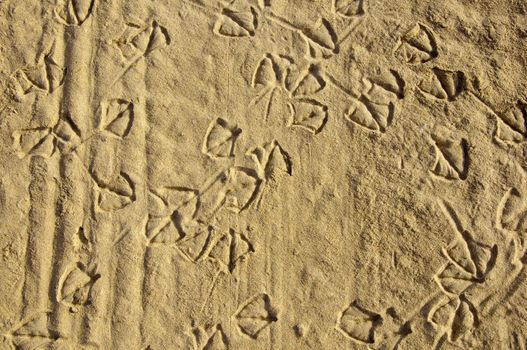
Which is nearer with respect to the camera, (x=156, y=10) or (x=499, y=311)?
(x=499, y=311)

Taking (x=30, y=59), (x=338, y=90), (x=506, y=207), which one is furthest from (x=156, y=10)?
(x=506, y=207)

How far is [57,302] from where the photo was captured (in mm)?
2354

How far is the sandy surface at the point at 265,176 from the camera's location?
231 cm

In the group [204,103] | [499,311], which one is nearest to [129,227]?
[204,103]

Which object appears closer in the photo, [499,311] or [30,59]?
[499,311]

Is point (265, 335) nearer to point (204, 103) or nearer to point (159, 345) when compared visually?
point (159, 345)

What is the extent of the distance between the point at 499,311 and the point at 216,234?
37.2 inches

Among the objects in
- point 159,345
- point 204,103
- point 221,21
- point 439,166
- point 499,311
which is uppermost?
point 221,21

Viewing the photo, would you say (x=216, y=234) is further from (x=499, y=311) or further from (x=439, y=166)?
(x=499, y=311)

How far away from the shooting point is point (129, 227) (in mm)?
2375

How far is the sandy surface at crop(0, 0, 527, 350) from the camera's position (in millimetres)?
2312

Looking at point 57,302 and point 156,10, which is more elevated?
Answer: point 156,10

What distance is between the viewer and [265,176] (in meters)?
2.38

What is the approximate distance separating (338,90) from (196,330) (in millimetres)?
925
